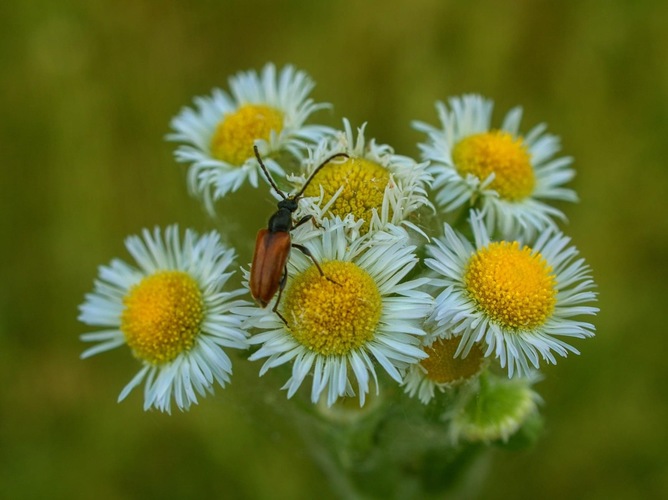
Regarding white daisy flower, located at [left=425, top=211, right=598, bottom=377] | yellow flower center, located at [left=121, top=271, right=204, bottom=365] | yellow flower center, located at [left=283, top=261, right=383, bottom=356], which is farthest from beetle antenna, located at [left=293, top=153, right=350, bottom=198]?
yellow flower center, located at [left=121, top=271, right=204, bottom=365]

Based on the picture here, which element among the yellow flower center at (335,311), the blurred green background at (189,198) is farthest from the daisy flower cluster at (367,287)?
the blurred green background at (189,198)

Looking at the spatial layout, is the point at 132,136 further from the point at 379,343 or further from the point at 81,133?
the point at 379,343

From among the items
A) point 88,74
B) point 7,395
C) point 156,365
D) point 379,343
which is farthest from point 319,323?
point 88,74

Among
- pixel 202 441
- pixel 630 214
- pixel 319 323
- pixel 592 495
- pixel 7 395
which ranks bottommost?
pixel 7 395

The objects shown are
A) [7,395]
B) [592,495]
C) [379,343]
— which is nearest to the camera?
[379,343]

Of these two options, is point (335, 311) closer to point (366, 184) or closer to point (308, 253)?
point (308, 253)

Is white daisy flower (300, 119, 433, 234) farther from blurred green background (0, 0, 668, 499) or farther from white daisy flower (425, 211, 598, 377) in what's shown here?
blurred green background (0, 0, 668, 499)
